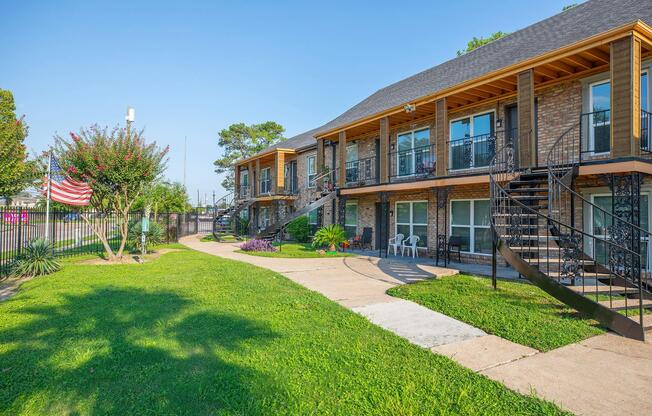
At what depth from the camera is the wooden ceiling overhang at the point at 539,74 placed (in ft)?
24.8

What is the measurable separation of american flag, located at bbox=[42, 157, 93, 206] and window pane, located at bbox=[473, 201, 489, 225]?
12810 mm

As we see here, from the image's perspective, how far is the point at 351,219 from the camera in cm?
1841

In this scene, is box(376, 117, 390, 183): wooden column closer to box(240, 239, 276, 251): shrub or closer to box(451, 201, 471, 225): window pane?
box(451, 201, 471, 225): window pane

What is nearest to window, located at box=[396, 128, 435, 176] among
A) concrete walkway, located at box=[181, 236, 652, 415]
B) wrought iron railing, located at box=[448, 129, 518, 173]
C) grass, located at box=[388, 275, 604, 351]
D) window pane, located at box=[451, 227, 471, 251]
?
wrought iron railing, located at box=[448, 129, 518, 173]

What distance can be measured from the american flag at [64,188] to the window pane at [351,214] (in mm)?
11225

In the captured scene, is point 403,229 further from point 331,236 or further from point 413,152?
point 413,152

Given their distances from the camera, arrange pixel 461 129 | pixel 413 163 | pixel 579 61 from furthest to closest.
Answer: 1. pixel 413 163
2. pixel 461 129
3. pixel 579 61

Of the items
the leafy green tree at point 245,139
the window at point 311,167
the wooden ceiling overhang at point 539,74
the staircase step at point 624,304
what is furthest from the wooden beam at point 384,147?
the leafy green tree at point 245,139

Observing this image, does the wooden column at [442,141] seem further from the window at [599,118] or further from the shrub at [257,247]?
the shrub at [257,247]

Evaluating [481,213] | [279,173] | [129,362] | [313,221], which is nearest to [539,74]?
[481,213]

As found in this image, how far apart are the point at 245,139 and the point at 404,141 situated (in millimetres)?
42766

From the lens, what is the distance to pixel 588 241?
9.30 m

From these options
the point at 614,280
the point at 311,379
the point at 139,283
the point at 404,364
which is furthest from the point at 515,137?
the point at 139,283

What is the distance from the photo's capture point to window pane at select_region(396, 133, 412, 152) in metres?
15.0
